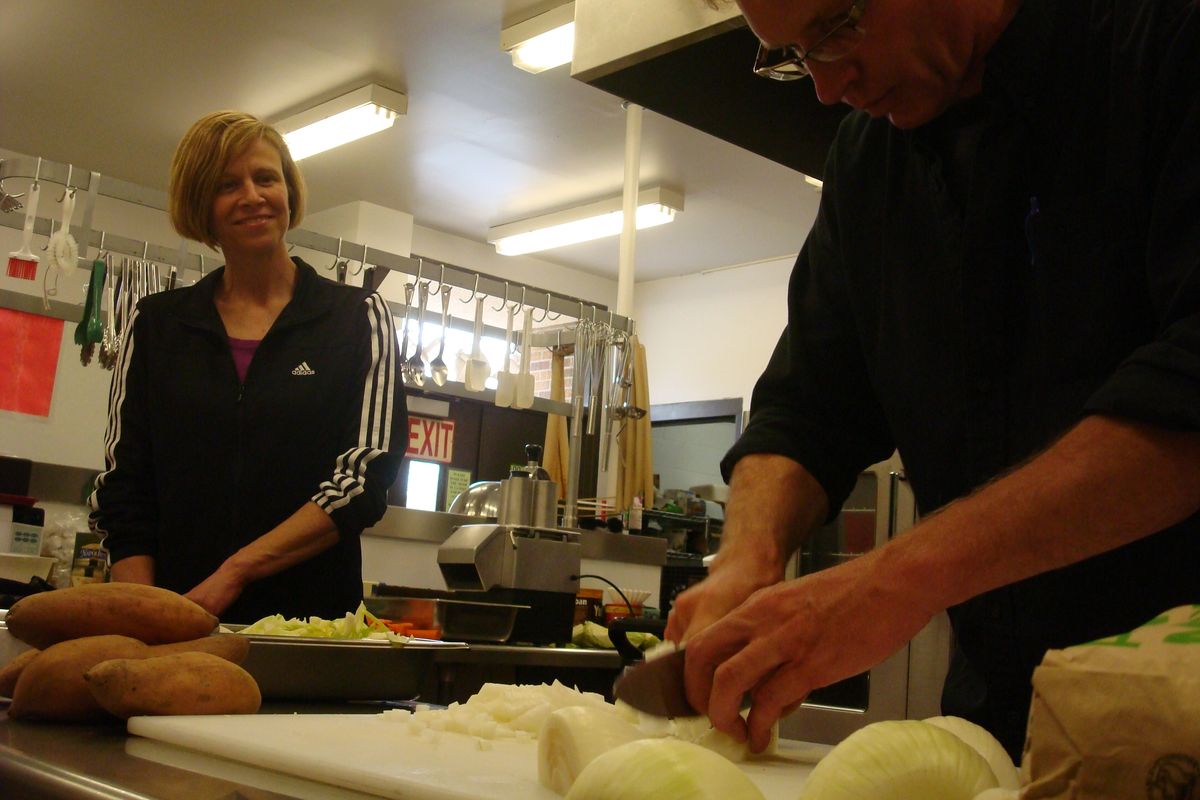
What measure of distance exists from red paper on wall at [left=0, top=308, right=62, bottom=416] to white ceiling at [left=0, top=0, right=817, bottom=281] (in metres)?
1.15

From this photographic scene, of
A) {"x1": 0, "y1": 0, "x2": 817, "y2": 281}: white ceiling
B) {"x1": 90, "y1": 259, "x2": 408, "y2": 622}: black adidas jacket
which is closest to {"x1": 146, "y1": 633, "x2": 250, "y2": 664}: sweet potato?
{"x1": 90, "y1": 259, "x2": 408, "y2": 622}: black adidas jacket

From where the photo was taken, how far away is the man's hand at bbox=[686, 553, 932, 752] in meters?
0.88

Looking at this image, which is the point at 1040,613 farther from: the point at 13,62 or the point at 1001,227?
the point at 13,62

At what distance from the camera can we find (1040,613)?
3.79ft

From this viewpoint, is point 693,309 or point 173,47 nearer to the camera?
point 173,47

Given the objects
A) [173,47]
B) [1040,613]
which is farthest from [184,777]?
[173,47]

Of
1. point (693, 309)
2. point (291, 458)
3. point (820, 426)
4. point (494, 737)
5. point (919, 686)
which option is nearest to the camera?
point (494, 737)

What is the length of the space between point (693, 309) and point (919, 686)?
5.79 meters

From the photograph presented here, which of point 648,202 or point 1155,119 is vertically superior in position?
point 648,202

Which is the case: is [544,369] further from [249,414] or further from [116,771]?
[116,771]

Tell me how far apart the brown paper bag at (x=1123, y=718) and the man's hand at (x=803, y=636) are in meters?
0.40

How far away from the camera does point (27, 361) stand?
6914 mm

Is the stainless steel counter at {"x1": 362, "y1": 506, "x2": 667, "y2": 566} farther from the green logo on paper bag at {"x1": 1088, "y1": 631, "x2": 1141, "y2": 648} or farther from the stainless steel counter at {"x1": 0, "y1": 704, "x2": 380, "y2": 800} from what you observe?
the green logo on paper bag at {"x1": 1088, "y1": 631, "x2": 1141, "y2": 648}

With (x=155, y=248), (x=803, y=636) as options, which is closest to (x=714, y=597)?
(x=803, y=636)
